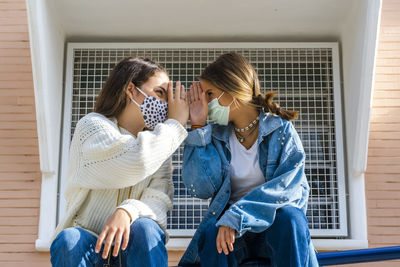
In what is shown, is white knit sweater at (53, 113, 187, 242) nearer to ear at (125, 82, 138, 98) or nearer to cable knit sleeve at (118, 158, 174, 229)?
cable knit sleeve at (118, 158, 174, 229)

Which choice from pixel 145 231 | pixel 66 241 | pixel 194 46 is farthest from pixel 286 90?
pixel 66 241

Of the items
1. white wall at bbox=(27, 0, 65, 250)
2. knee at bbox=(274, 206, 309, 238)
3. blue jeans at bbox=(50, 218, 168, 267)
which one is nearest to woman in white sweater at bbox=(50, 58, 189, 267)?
blue jeans at bbox=(50, 218, 168, 267)

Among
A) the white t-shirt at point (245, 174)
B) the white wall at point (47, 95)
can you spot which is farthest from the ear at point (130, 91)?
the white wall at point (47, 95)

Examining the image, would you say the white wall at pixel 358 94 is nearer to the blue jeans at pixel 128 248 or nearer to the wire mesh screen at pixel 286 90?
the wire mesh screen at pixel 286 90

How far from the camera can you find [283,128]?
280cm

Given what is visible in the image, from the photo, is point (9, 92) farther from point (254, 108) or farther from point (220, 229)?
point (220, 229)

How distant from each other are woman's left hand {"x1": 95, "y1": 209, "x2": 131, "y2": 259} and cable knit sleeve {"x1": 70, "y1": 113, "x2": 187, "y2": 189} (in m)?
0.20

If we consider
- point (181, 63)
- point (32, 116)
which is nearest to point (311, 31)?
point (181, 63)

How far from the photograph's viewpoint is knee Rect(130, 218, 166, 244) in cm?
231

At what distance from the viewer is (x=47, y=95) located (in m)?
3.74

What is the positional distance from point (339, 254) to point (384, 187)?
1503 mm

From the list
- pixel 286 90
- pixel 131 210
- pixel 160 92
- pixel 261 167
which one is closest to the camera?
pixel 131 210

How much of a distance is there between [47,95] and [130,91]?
1054 mm

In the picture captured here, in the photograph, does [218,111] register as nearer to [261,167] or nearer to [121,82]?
[261,167]
